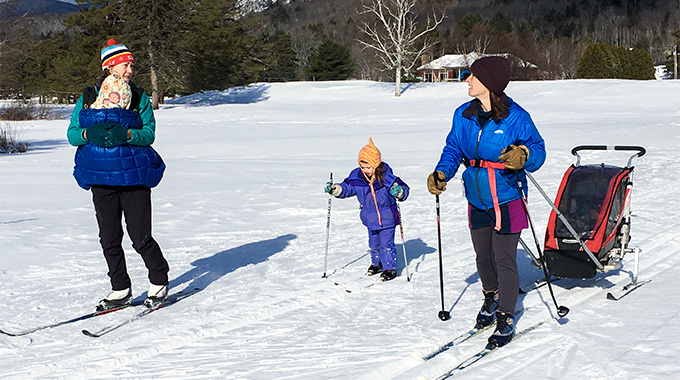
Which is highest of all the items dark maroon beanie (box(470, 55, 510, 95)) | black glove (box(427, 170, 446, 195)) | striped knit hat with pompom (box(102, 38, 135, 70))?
striped knit hat with pompom (box(102, 38, 135, 70))

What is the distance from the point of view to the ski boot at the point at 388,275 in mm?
6258

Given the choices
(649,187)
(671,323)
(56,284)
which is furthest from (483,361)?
(649,187)

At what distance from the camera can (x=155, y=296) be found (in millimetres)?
5391

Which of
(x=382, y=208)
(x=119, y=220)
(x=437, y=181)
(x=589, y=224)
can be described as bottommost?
(x=589, y=224)

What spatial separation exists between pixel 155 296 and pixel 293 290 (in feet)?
3.91

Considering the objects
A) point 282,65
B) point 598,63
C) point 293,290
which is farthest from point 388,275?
point 282,65

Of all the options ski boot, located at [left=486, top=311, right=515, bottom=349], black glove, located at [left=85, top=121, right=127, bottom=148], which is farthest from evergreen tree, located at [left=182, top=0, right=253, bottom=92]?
ski boot, located at [left=486, top=311, right=515, bottom=349]

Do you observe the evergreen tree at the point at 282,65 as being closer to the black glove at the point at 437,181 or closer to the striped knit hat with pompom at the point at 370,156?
the striped knit hat with pompom at the point at 370,156

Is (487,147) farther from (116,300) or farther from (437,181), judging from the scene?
(116,300)

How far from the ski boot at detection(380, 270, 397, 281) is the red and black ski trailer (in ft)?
4.49

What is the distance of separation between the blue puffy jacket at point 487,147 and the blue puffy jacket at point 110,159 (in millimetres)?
2206

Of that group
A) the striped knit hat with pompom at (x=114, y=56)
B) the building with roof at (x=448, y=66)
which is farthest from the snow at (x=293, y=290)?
the building with roof at (x=448, y=66)

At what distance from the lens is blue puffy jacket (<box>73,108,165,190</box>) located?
4891 millimetres

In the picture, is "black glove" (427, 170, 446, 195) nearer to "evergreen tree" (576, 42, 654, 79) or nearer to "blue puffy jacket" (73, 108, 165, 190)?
"blue puffy jacket" (73, 108, 165, 190)
